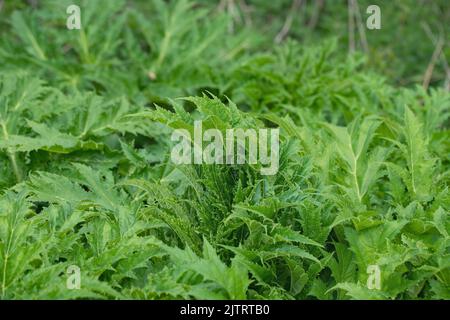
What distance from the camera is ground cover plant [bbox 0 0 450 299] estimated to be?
249cm

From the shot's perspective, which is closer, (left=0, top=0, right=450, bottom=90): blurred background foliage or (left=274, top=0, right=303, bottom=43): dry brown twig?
(left=0, top=0, right=450, bottom=90): blurred background foliage

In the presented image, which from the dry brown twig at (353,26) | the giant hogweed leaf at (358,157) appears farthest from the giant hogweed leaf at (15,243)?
the dry brown twig at (353,26)

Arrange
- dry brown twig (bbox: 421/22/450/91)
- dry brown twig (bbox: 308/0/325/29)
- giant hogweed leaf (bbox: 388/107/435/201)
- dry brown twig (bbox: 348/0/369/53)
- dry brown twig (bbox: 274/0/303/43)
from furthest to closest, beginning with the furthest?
dry brown twig (bbox: 308/0/325/29), dry brown twig (bbox: 274/0/303/43), dry brown twig (bbox: 348/0/369/53), dry brown twig (bbox: 421/22/450/91), giant hogweed leaf (bbox: 388/107/435/201)

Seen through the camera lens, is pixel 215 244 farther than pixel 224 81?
No

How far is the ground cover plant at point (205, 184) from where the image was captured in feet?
8.18

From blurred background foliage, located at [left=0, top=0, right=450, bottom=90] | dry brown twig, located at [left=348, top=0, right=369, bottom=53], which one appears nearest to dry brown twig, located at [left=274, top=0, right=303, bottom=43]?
blurred background foliage, located at [left=0, top=0, right=450, bottom=90]

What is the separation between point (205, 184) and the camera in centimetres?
273

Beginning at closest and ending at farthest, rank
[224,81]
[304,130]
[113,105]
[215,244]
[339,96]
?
1. [215,244]
2. [304,130]
3. [113,105]
4. [339,96]
5. [224,81]

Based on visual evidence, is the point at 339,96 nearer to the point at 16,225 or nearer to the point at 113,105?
the point at 113,105

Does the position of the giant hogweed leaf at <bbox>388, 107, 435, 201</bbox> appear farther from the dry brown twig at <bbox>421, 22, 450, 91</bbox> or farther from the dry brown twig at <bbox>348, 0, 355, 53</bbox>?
the dry brown twig at <bbox>348, 0, 355, 53</bbox>

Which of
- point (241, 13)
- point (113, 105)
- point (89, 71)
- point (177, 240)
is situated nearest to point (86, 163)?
point (113, 105)

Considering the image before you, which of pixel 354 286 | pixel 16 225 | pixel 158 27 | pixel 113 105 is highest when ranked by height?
pixel 158 27

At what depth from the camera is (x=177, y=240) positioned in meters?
2.79

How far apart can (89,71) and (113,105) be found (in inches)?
35.5
